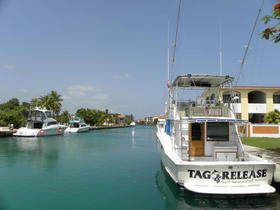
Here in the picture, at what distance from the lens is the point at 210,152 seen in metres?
8.89

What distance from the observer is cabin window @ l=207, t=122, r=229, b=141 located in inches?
351

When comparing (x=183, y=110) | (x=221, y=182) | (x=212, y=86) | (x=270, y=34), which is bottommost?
(x=221, y=182)

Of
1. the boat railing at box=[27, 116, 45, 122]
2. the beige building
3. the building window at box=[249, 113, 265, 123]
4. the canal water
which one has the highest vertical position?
the beige building

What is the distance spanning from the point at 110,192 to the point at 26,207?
2.92 m

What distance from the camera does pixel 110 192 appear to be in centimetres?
840

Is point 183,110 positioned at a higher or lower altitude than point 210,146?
higher

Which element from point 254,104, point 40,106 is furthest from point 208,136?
point 40,106

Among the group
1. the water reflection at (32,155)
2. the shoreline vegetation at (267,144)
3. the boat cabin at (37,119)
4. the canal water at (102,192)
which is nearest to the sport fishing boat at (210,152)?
the canal water at (102,192)

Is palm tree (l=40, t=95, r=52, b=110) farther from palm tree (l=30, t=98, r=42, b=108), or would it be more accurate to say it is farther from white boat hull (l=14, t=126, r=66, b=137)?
white boat hull (l=14, t=126, r=66, b=137)

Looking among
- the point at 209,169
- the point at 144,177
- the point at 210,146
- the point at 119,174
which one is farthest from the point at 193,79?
the point at 119,174

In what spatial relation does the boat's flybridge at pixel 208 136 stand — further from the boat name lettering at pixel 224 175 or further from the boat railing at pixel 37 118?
the boat railing at pixel 37 118

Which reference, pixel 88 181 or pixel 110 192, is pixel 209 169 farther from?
pixel 88 181

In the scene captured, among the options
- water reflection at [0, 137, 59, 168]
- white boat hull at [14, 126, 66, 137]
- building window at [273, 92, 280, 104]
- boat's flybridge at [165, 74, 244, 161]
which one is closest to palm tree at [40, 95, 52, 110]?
white boat hull at [14, 126, 66, 137]

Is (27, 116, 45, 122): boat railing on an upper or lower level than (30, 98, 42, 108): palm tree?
lower
